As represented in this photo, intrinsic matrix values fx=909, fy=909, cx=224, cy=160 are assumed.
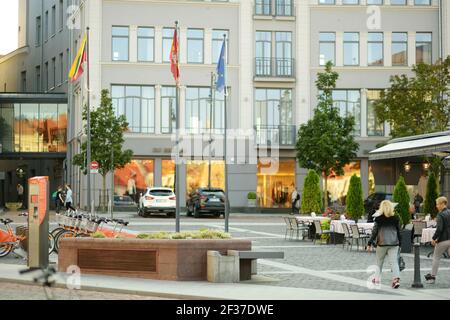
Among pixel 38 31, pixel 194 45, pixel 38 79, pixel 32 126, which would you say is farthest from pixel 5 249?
pixel 38 31

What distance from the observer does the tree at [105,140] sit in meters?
51.9

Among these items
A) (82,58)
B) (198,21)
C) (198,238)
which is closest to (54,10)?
(198,21)

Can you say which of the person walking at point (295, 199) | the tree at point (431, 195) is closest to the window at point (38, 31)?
the person walking at point (295, 199)

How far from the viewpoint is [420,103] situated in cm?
4994

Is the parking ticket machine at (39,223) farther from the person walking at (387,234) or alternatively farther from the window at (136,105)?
the window at (136,105)

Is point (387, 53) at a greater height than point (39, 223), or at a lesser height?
greater

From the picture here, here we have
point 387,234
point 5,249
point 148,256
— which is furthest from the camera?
point 5,249

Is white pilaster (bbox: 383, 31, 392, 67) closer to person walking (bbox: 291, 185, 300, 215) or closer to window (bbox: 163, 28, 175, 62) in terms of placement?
person walking (bbox: 291, 185, 300, 215)

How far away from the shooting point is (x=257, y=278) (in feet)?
59.7

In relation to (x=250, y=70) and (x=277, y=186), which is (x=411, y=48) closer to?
(x=250, y=70)

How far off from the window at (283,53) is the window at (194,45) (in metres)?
4.90

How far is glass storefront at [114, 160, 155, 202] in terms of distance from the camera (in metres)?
56.8

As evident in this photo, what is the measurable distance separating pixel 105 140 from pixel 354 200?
956 inches
